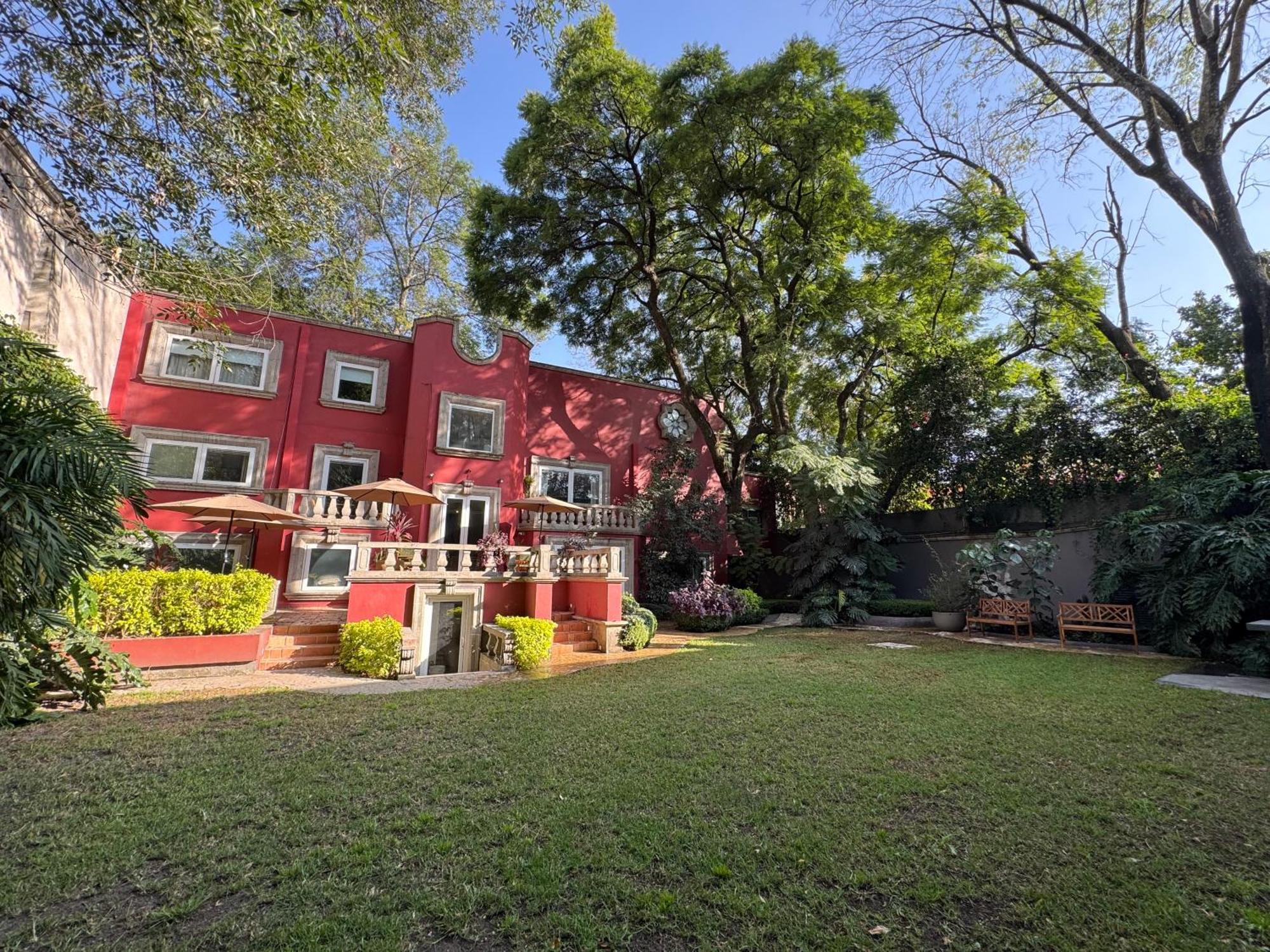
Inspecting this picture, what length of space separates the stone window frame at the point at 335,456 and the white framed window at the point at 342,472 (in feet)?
0.05

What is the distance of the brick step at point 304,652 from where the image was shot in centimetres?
811

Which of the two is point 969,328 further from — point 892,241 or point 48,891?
point 48,891

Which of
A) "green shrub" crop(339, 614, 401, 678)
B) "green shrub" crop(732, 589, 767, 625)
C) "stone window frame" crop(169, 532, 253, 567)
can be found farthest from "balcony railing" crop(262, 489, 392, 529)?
"green shrub" crop(732, 589, 767, 625)

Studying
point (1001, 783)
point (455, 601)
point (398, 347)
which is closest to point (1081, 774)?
point (1001, 783)

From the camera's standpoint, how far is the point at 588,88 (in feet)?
41.4

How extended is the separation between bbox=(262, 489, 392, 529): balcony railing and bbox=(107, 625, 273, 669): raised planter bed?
158 inches

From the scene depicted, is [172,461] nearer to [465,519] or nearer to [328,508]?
[328,508]

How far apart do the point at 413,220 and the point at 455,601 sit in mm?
15139

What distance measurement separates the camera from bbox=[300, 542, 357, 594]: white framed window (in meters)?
11.8

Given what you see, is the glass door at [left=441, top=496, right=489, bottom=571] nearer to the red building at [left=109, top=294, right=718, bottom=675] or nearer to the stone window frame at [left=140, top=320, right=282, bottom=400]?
the red building at [left=109, top=294, right=718, bottom=675]

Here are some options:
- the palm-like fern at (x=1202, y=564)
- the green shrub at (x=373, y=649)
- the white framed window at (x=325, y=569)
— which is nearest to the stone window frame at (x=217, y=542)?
the white framed window at (x=325, y=569)

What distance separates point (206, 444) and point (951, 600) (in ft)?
55.1

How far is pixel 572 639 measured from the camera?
34.1ft

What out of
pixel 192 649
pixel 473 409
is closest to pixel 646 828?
pixel 192 649
